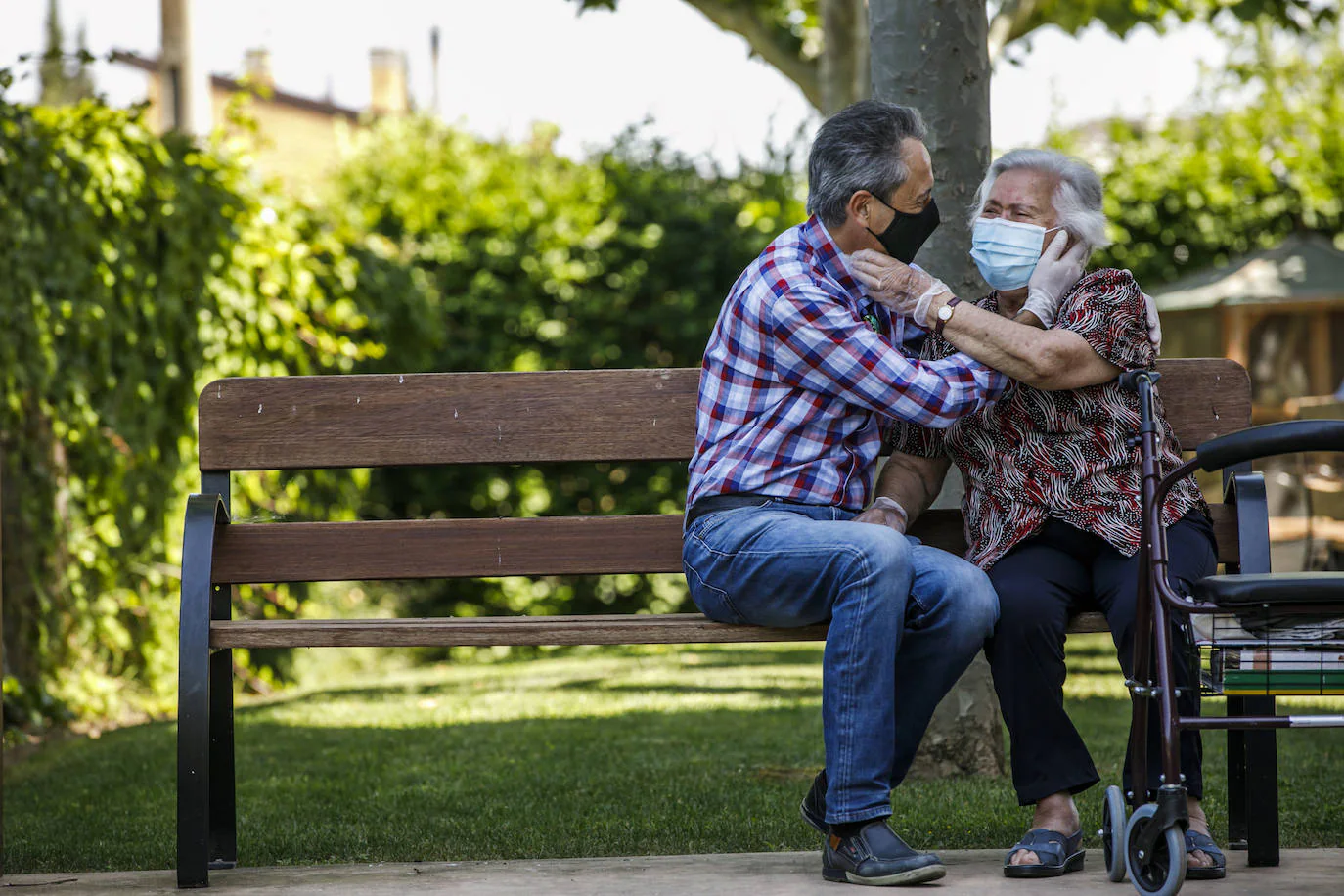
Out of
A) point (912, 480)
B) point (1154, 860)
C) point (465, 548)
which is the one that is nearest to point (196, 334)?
point (465, 548)

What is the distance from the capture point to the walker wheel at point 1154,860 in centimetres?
243

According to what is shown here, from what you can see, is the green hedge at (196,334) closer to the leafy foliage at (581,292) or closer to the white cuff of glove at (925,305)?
the leafy foliage at (581,292)

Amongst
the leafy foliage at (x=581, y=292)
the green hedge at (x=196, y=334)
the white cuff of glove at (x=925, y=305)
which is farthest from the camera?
the leafy foliage at (x=581, y=292)

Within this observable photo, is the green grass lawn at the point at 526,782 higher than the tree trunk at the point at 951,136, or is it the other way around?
the tree trunk at the point at 951,136

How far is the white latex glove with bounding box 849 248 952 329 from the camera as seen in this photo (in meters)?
3.02

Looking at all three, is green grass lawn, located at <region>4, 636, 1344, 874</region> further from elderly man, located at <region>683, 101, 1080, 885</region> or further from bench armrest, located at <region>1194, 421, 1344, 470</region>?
bench armrest, located at <region>1194, 421, 1344, 470</region>

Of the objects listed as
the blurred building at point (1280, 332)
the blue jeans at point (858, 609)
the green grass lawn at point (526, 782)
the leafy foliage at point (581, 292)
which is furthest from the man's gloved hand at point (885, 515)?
the leafy foliage at point (581, 292)

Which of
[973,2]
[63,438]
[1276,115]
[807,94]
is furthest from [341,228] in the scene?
[1276,115]

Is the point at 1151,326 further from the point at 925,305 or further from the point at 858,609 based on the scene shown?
the point at 858,609

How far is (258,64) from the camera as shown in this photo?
1120cm

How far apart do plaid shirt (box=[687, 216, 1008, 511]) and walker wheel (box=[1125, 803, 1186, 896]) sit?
852mm

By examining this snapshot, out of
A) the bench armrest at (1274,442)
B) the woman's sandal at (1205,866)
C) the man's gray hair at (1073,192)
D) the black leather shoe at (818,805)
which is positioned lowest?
the woman's sandal at (1205,866)

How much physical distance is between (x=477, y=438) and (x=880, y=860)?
135cm

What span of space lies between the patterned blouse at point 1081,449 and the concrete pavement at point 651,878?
65 cm
